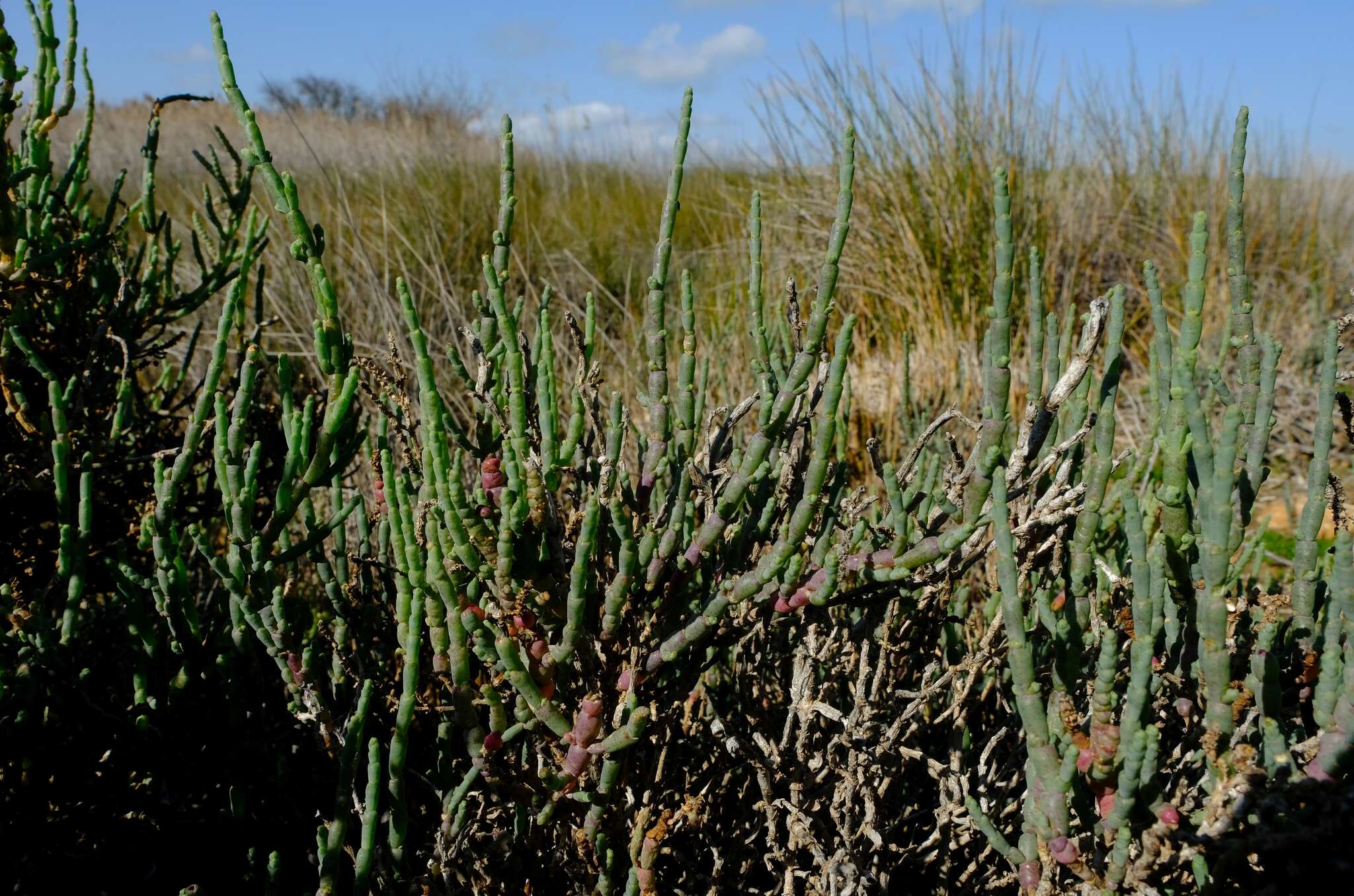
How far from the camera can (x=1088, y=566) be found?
3.34 feet

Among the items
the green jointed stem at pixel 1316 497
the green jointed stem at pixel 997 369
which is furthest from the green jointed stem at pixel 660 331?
the green jointed stem at pixel 1316 497

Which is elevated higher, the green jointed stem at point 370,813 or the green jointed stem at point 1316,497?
the green jointed stem at point 1316,497

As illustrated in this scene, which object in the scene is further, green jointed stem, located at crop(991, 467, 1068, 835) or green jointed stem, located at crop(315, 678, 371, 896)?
green jointed stem, located at crop(315, 678, 371, 896)

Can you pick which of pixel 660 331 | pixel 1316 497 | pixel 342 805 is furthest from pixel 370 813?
pixel 1316 497

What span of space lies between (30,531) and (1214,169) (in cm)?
600

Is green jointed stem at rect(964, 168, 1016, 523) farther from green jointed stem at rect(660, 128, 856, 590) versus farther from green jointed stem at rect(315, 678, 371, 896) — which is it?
green jointed stem at rect(315, 678, 371, 896)

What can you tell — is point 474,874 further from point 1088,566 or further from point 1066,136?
point 1066,136

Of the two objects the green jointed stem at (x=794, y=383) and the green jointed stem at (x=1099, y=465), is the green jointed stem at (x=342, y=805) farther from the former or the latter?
the green jointed stem at (x=1099, y=465)

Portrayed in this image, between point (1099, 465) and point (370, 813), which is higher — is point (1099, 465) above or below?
above

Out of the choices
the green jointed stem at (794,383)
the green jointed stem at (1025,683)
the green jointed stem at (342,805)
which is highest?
the green jointed stem at (794,383)

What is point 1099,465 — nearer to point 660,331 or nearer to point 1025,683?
point 1025,683

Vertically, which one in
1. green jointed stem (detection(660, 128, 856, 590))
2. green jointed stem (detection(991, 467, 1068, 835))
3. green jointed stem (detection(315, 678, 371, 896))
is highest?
green jointed stem (detection(660, 128, 856, 590))

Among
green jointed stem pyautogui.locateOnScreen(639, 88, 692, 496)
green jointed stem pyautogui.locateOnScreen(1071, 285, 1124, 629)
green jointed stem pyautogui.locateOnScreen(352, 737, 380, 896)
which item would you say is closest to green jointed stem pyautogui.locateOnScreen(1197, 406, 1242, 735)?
green jointed stem pyautogui.locateOnScreen(1071, 285, 1124, 629)

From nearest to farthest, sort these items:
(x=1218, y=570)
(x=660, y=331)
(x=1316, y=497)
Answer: (x=1218, y=570) < (x=1316, y=497) < (x=660, y=331)
